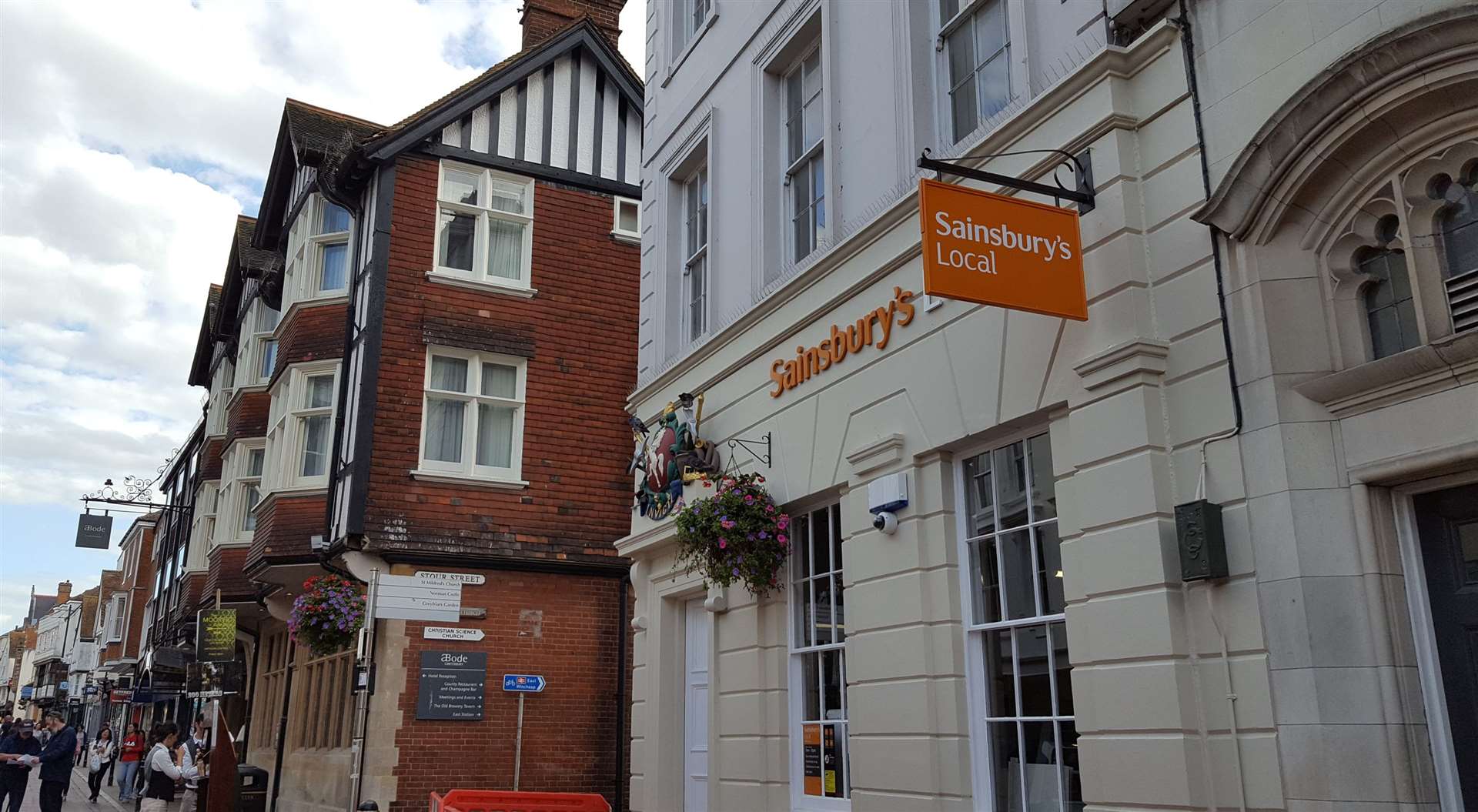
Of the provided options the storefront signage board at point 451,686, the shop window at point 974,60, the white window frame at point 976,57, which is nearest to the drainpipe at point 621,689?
the storefront signage board at point 451,686

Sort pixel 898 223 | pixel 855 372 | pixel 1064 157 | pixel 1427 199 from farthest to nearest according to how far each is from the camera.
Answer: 1. pixel 855 372
2. pixel 898 223
3. pixel 1064 157
4. pixel 1427 199

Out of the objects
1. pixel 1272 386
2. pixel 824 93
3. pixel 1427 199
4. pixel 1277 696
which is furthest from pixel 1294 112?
pixel 824 93

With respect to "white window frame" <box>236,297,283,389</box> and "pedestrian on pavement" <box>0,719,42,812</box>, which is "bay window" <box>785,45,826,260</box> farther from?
"white window frame" <box>236,297,283,389</box>

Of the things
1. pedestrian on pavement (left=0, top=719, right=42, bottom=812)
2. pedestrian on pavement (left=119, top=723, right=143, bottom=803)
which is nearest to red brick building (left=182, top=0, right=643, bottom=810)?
pedestrian on pavement (left=0, top=719, right=42, bottom=812)

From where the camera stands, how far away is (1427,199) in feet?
17.0

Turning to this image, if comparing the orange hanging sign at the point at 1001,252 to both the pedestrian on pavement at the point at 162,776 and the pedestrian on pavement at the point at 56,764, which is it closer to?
the pedestrian on pavement at the point at 162,776

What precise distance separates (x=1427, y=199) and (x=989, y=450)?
3020 mm

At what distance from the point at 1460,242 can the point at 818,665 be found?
18.2 ft

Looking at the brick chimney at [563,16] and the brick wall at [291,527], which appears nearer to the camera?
the brick wall at [291,527]

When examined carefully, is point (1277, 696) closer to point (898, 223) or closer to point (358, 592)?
point (898, 223)

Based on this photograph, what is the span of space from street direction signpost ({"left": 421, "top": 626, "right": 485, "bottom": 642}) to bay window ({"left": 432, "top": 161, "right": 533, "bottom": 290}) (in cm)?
511

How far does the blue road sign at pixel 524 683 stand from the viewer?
51.0 feet

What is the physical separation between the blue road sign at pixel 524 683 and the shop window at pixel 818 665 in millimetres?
7230

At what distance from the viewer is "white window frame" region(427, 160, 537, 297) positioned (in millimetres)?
17266
